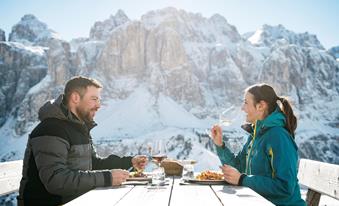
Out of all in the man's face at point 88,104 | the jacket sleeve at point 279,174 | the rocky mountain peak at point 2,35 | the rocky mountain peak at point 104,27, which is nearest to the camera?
the jacket sleeve at point 279,174

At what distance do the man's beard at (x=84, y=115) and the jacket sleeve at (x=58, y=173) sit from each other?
1.99 feet

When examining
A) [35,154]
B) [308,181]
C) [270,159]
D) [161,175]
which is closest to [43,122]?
[35,154]

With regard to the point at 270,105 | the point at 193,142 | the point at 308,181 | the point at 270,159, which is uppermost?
the point at 270,105

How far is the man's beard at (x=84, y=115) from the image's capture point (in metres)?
3.80

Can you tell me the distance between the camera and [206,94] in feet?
355

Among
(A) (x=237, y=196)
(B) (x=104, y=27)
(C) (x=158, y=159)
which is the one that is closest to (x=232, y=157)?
(C) (x=158, y=159)

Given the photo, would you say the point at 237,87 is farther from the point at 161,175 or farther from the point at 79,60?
the point at 161,175

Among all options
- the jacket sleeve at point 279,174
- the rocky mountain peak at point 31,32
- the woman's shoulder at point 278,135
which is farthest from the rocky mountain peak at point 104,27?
the jacket sleeve at point 279,174

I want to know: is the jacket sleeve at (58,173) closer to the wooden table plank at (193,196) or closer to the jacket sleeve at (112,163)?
the wooden table plank at (193,196)

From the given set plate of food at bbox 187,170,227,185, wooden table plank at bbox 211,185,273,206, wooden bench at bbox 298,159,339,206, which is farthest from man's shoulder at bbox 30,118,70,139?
wooden bench at bbox 298,159,339,206

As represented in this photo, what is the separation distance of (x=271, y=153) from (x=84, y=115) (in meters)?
1.78

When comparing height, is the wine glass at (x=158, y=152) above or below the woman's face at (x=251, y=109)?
below

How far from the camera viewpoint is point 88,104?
A: 3836 mm

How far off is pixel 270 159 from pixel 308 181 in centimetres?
117
